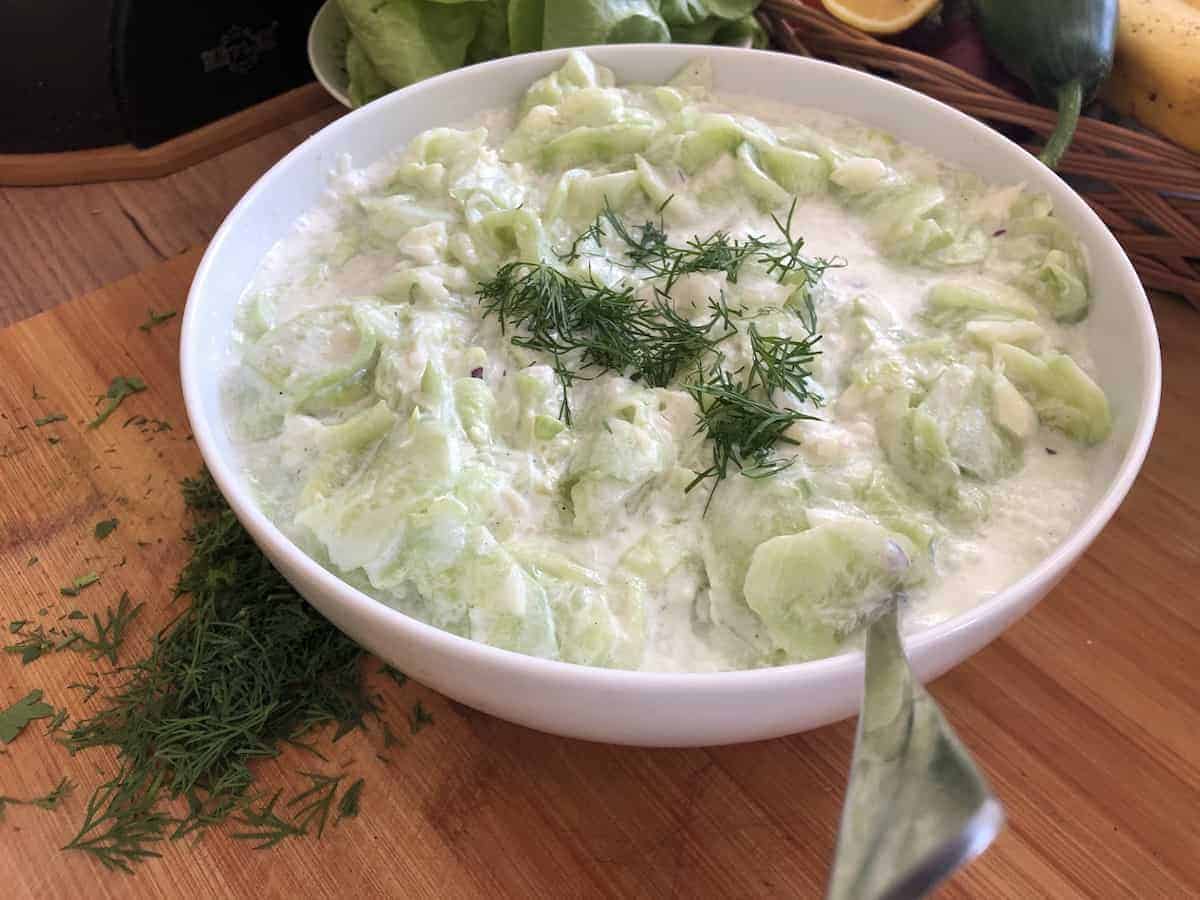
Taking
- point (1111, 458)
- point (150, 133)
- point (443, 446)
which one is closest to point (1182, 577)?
point (1111, 458)

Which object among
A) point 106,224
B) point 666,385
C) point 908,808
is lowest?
point 106,224

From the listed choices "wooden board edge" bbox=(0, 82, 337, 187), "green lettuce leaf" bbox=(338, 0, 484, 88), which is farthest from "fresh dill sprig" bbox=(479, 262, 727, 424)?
"wooden board edge" bbox=(0, 82, 337, 187)

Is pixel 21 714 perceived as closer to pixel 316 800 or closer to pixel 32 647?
pixel 32 647

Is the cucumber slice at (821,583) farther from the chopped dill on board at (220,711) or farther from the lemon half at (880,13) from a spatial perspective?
the lemon half at (880,13)

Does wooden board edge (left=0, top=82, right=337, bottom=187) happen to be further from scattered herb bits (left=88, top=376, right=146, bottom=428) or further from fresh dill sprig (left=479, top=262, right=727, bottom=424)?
fresh dill sprig (left=479, top=262, right=727, bottom=424)

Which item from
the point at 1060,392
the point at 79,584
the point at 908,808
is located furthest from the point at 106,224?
the point at 908,808

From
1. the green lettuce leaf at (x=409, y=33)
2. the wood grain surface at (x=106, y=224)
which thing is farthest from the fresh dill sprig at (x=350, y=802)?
the green lettuce leaf at (x=409, y=33)

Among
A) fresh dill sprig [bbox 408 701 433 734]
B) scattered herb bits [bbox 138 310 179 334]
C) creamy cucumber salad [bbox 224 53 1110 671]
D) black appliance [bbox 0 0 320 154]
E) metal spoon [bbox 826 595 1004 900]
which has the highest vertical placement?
metal spoon [bbox 826 595 1004 900]
